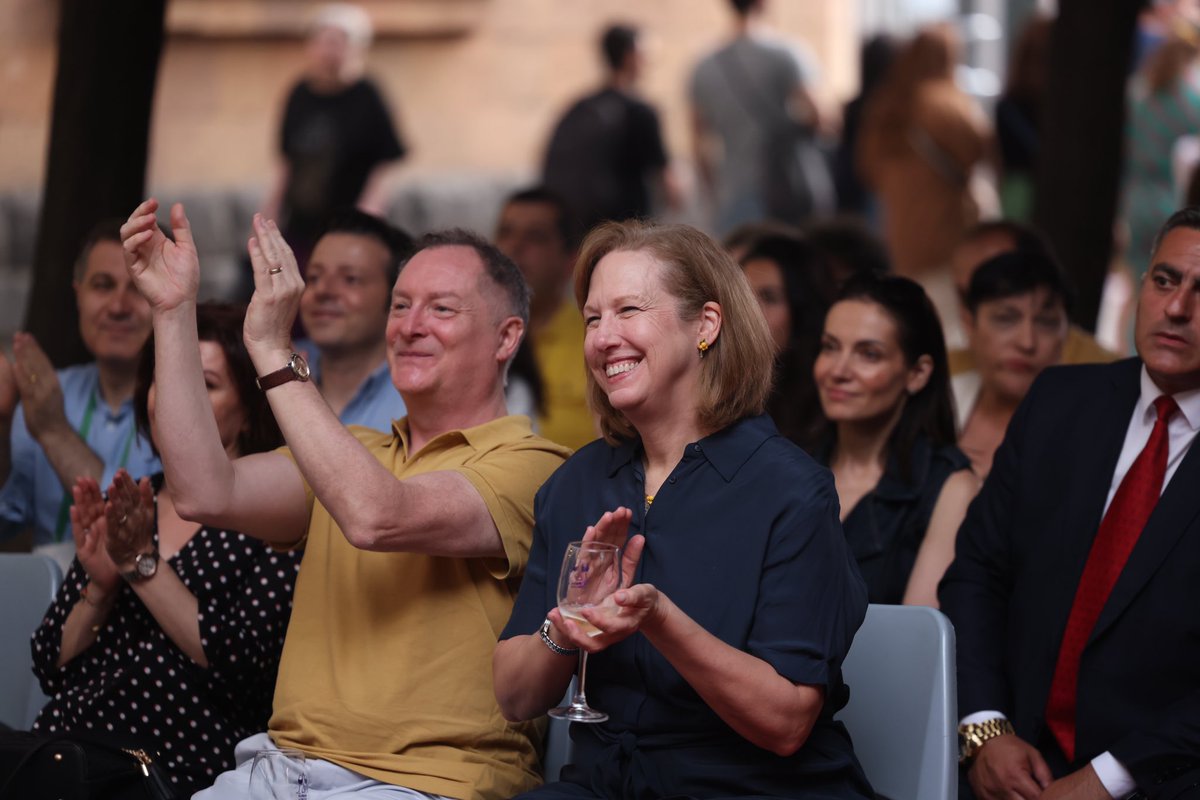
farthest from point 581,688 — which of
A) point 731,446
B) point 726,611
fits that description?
point 731,446

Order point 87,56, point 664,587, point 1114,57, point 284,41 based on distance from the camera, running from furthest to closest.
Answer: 1. point 284,41
2. point 1114,57
3. point 87,56
4. point 664,587

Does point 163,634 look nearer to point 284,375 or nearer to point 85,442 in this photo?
point 284,375

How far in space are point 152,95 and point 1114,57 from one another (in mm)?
3613

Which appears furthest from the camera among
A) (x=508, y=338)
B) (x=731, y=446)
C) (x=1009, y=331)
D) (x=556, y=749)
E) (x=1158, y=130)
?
(x=1158, y=130)

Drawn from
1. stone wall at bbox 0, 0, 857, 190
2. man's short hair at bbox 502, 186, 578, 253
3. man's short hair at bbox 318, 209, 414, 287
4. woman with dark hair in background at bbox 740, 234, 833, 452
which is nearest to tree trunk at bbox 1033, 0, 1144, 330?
woman with dark hair in background at bbox 740, 234, 833, 452

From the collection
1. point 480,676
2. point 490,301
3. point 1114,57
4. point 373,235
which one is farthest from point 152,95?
point 1114,57

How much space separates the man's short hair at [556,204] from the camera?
618 centimetres

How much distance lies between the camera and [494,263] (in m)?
3.50

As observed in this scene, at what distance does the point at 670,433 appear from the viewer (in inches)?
121

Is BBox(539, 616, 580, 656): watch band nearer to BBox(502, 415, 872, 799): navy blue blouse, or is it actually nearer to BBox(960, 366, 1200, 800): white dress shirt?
BBox(502, 415, 872, 799): navy blue blouse

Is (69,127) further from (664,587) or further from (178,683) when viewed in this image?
(664,587)

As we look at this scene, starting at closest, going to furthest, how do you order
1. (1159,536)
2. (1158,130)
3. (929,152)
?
(1159,536), (929,152), (1158,130)

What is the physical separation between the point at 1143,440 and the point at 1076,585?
1.07ft

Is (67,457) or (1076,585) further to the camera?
(67,457)
